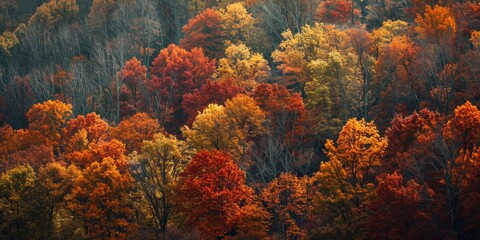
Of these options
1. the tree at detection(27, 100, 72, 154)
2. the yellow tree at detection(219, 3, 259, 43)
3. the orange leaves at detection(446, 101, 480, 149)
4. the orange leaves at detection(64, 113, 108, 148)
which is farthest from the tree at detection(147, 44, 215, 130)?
the orange leaves at detection(446, 101, 480, 149)

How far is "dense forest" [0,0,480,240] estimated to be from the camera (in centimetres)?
4888

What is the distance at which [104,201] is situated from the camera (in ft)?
189

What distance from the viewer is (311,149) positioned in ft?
203

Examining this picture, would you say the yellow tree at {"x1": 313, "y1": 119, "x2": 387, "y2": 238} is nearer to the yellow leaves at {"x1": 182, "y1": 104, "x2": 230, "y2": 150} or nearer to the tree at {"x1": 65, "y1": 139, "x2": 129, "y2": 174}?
the yellow leaves at {"x1": 182, "y1": 104, "x2": 230, "y2": 150}

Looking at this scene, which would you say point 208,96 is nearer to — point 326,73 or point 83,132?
point 326,73

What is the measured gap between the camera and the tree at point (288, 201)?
177ft

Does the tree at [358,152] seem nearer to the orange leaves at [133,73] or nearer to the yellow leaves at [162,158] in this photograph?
the yellow leaves at [162,158]

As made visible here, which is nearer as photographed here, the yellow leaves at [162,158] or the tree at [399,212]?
the tree at [399,212]

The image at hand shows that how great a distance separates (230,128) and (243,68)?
55.2 ft

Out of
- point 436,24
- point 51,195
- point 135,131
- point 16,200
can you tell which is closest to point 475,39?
point 436,24

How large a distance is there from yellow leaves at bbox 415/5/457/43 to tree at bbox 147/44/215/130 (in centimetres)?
2594

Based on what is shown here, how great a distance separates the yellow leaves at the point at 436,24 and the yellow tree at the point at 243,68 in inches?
722

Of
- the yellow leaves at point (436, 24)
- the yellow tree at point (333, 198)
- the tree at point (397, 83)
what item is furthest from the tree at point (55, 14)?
the yellow tree at point (333, 198)

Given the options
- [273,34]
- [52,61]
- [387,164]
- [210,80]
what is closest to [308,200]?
[387,164]
